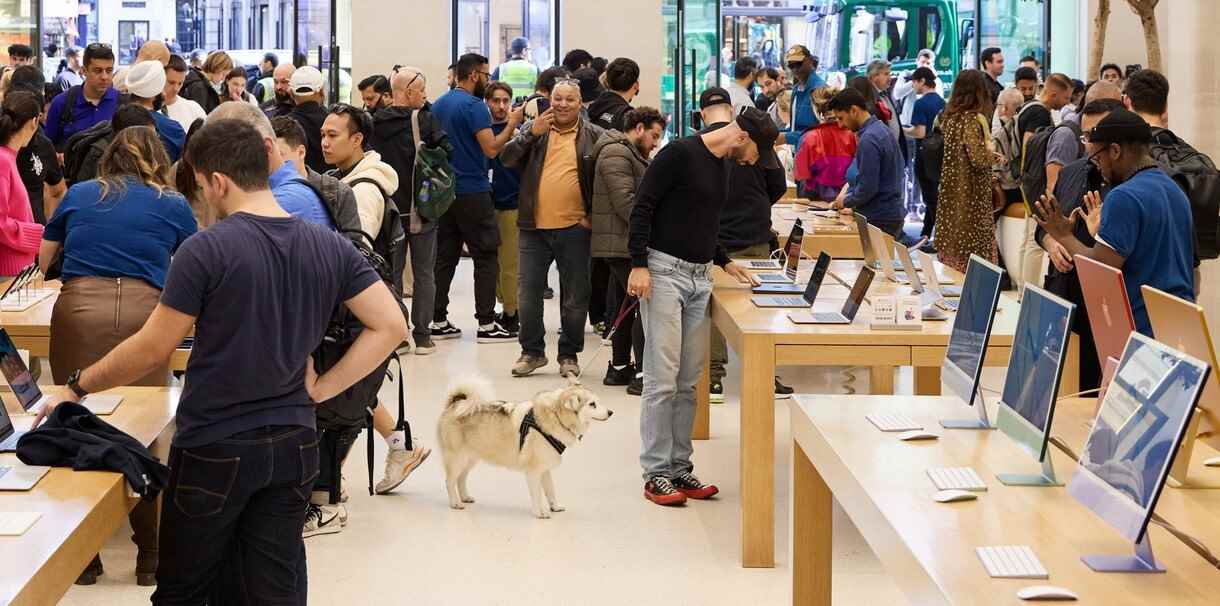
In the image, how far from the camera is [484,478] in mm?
6055

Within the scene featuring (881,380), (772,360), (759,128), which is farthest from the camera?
(881,380)

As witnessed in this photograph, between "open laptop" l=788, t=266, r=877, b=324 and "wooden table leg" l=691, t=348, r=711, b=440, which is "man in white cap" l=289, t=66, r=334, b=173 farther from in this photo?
"open laptop" l=788, t=266, r=877, b=324

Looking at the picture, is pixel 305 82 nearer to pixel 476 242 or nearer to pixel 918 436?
pixel 476 242

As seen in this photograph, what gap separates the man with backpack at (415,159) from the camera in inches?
329

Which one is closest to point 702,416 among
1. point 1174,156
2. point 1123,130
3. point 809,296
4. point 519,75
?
point 809,296

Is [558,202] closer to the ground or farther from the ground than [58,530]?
farther from the ground

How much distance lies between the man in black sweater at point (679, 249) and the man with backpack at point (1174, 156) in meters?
1.37

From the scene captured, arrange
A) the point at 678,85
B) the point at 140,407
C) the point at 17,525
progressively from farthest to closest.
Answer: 1. the point at 678,85
2. the point at 140,407
3. the point at 17,525

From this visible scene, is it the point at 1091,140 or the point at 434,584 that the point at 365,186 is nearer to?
the point at 434,584

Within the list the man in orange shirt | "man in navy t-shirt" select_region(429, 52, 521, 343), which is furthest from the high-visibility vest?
the man in orange shirt

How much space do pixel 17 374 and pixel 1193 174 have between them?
4.07 meters

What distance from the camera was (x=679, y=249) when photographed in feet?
17.8

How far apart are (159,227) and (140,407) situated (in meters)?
1.08

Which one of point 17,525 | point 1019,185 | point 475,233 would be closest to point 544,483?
point 17,525
